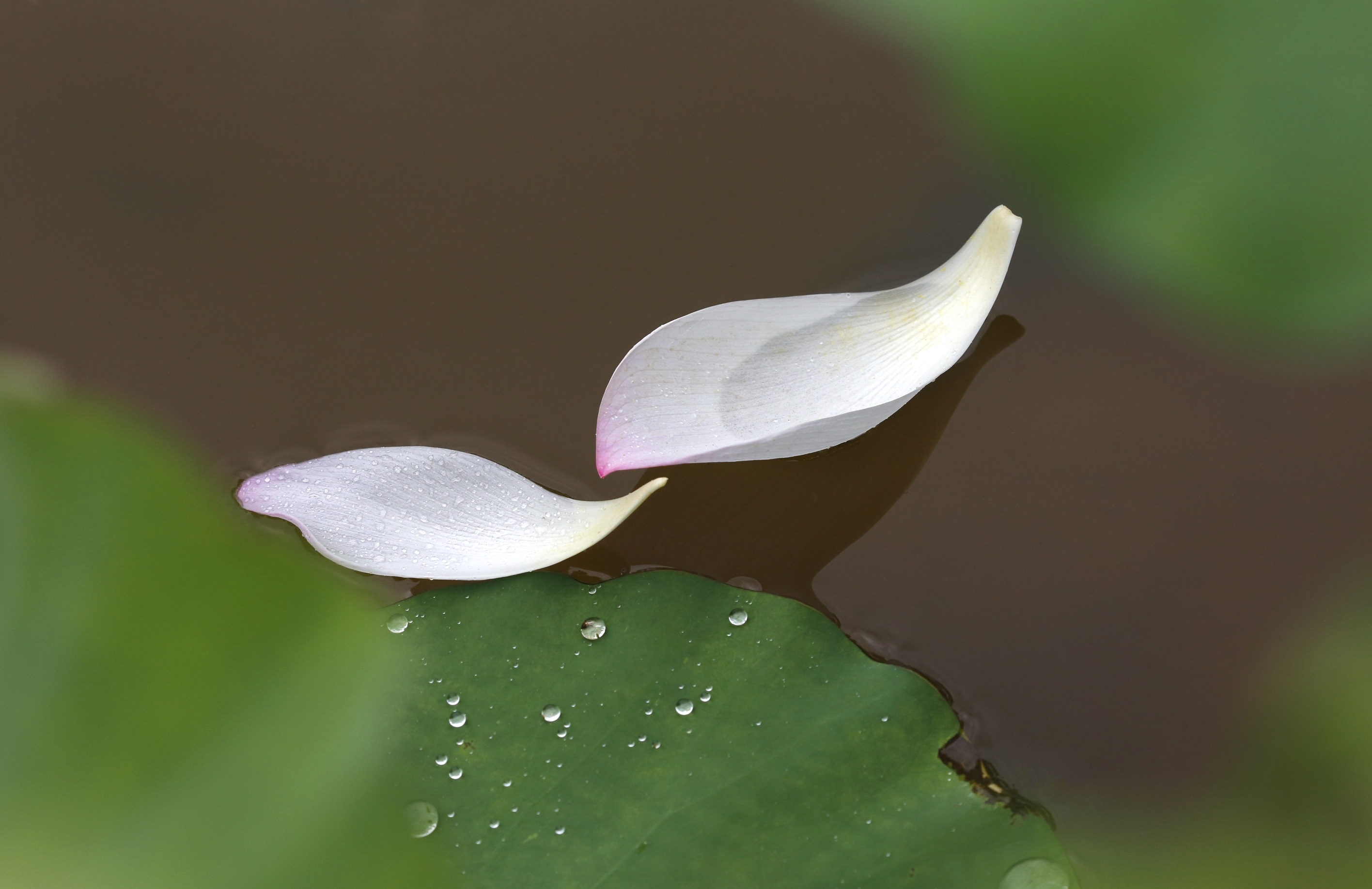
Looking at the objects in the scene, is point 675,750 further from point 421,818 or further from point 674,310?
point 674,310

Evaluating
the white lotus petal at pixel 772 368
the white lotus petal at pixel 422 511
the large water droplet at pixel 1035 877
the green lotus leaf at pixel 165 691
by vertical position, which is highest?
the white lotus petal at pixel 772 368

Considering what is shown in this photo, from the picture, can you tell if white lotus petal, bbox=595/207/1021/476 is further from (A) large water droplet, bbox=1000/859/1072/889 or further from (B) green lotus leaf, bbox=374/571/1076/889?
(A) large water droplet, bbox=1000/859/1072/889

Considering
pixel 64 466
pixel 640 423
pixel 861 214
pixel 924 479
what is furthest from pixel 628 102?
pixel 64 466

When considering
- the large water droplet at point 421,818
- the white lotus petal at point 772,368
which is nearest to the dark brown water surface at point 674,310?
the white lotus petal at point 772,368

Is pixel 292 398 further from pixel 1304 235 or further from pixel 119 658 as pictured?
pixel 1304 235

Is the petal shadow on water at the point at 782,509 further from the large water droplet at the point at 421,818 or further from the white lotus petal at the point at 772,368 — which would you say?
the large water droplet at the point at 421,818

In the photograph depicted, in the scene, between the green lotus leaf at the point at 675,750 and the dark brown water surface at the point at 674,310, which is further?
the dark brown water surface at the point at 674,310

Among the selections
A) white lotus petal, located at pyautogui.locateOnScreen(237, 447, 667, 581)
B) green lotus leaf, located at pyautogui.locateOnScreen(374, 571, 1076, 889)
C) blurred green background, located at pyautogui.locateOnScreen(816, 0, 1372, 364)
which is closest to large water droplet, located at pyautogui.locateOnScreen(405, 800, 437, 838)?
green lotus leaf, located at pyautogui.locateOnScreen(374, 571, 1076, 889)

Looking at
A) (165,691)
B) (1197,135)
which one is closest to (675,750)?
(165,691)
